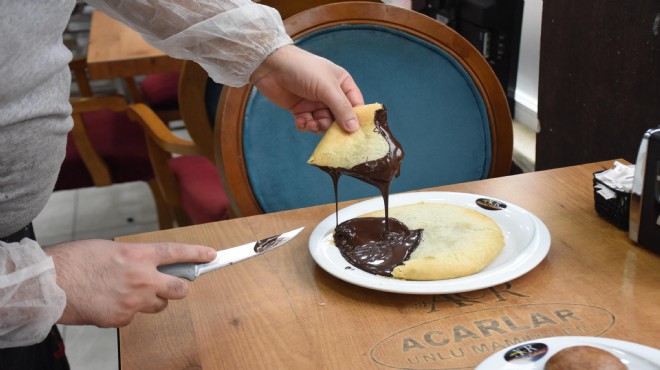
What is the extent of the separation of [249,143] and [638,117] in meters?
0.99

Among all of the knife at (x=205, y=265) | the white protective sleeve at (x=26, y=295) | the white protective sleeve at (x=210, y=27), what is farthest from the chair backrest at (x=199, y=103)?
the white protective sleeve at (x=26, y=295)

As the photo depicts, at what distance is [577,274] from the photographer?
1.03m

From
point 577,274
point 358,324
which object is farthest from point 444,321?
point 577,274

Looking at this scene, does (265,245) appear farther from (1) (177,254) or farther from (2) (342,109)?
(2) (342,109)

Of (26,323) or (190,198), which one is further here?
(190,198)

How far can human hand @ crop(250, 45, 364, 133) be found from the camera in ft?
4.07

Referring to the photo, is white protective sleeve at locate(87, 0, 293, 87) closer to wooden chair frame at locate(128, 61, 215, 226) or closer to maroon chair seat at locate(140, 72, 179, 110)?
wooden chair frame at locate(128, 61, 215, 226)

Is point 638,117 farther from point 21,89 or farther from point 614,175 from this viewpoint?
point 21,89

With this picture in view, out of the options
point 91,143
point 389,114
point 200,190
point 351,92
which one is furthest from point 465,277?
point 91,143

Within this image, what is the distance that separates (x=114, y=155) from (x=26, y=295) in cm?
201

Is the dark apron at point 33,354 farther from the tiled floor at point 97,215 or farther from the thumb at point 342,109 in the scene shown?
the tiled floor at point 97,215

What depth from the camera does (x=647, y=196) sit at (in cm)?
105

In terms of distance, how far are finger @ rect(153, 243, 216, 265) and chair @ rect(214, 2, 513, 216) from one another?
622 millimetres

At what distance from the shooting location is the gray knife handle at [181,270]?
94 centimetres
